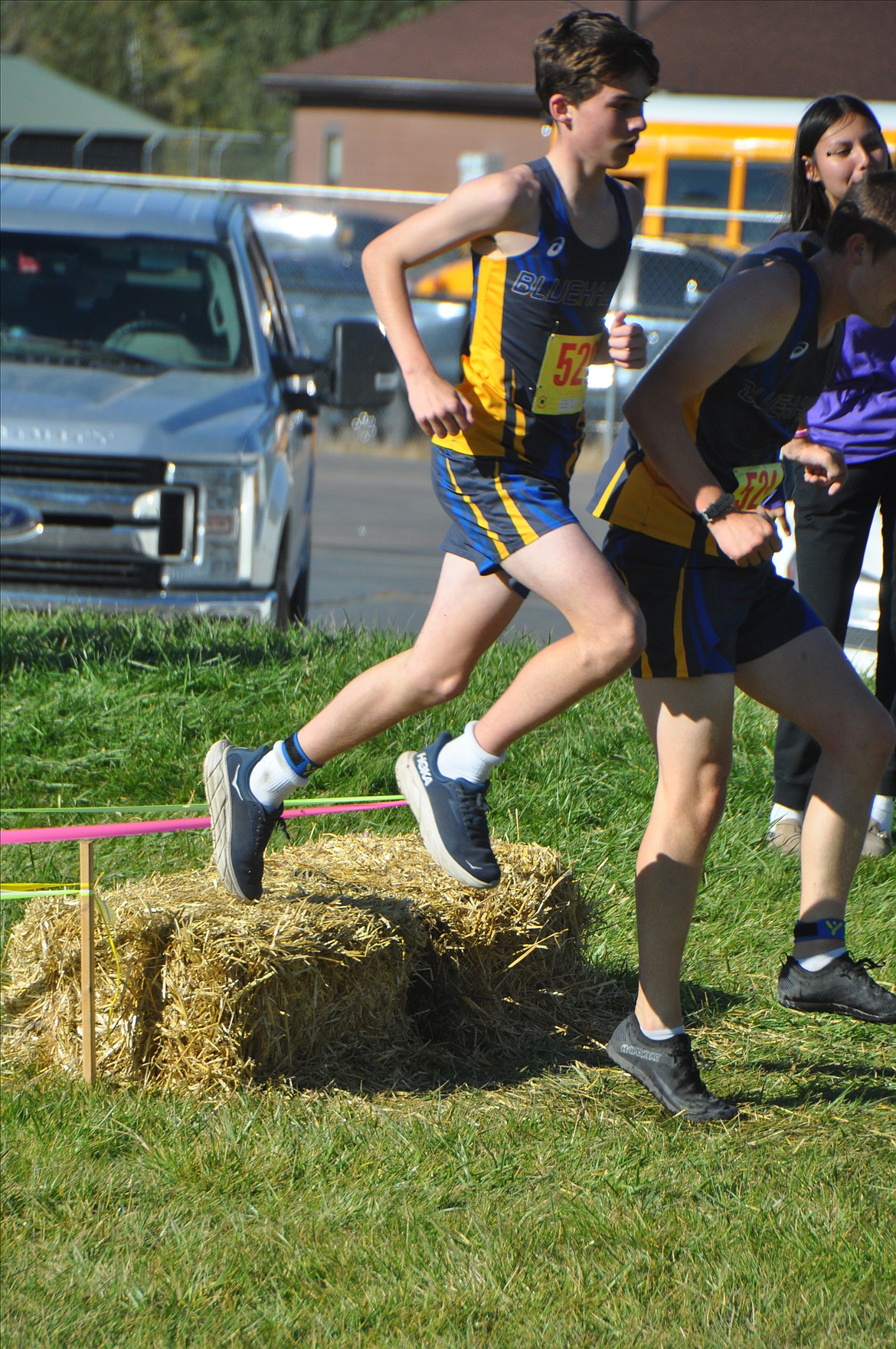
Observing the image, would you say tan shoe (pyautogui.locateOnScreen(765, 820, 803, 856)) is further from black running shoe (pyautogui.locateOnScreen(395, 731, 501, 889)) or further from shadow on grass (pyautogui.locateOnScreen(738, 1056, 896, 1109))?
black running shoe (pyautogui.locateOnScreen(395, 731, 501, 889))

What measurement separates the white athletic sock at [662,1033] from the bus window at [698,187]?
84.0 ft

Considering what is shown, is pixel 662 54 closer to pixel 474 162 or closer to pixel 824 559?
pixel 474 162

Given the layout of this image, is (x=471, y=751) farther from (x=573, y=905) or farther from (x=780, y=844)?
(x=780, y=844)

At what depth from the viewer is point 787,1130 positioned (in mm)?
3672

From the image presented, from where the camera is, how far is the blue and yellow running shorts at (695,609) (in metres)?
3.46

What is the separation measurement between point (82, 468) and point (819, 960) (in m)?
4.23

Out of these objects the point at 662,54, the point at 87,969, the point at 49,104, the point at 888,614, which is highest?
the point at 662,54

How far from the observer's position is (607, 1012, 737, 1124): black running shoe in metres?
3.62

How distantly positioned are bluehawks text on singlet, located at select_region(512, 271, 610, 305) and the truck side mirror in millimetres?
3525

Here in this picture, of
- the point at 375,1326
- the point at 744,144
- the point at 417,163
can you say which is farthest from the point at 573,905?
the point at 417,163

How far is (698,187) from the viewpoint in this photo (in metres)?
27.8

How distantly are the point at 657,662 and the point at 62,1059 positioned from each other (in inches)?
69.1

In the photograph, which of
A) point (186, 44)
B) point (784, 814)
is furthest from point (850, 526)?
point (186, 44)

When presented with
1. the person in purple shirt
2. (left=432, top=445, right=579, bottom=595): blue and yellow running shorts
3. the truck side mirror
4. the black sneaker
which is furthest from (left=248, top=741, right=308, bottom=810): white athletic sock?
the truck side mirror
